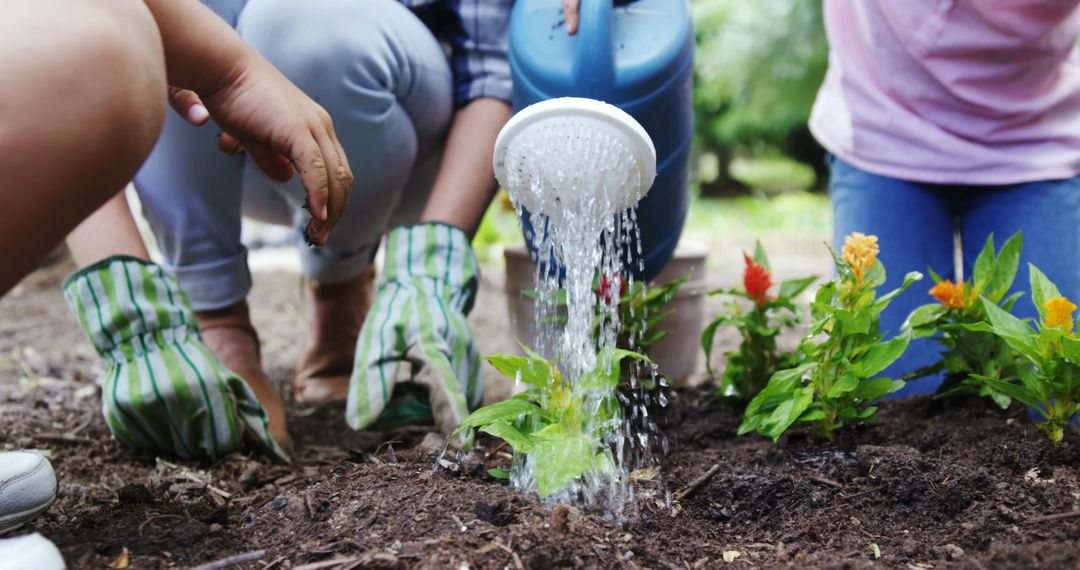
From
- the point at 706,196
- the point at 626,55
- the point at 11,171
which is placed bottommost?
the point at 706,196

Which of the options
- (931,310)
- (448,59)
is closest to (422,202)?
(448,59)

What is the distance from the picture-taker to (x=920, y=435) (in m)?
1.44

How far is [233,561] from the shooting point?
1.03 m

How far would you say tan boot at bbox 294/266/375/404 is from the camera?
222cm

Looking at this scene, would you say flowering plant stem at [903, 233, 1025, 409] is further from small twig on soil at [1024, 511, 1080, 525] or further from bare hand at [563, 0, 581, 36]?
bare hand at [563, 0, 581, 36]

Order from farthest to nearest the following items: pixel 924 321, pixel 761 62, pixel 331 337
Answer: pixel 761 62 → pixel 331 337 → pixel 924 321

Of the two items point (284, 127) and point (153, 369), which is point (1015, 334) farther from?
point (153, 369)

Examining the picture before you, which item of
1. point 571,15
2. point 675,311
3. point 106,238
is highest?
point 571,15

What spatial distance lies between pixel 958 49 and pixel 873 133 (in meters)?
0.24

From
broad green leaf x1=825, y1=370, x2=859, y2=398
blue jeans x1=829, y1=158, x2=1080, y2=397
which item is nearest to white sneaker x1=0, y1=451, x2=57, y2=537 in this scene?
broad green leaf x1=825, y1=370, x2=859, y2=398

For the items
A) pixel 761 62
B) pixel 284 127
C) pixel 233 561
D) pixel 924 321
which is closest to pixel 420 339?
pixel 284 127

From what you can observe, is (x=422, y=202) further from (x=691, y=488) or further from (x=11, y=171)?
(x=11, y=171)

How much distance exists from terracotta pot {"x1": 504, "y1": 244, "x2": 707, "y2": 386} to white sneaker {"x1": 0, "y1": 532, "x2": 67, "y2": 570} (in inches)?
48.8

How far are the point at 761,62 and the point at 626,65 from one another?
6.77 meters
